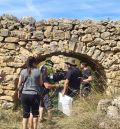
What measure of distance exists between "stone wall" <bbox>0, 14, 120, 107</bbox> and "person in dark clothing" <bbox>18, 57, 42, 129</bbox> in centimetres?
365

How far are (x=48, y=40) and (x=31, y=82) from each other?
151 inches

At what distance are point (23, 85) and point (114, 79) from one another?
4.46 m

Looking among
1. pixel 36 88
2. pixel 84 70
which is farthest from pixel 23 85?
pixel 84 70

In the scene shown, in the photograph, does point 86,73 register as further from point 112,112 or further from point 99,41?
point 112,112

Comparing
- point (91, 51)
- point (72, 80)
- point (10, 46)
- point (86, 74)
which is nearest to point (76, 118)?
point (72, 80)

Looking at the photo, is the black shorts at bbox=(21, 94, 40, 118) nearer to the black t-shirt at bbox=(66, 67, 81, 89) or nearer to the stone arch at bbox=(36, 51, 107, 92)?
the black t-shirt at bbox=(66, 67, 81, 89)

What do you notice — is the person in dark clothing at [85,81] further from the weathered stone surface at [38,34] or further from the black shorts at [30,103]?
the black shorts at [30,103]

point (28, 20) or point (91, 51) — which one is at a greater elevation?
point (28, 20)

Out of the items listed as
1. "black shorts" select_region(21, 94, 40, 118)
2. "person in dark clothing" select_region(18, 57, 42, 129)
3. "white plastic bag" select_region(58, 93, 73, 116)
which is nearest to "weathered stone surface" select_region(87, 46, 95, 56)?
"white plastic bag" select_region(58, 93, 73, 116)

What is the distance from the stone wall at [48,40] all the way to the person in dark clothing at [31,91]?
3.65 meters

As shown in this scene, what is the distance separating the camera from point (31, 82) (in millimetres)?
8344

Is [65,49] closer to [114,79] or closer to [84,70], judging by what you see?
[84,70]

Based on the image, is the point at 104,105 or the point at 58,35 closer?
the point at 104,105

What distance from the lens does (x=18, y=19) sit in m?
12.1
